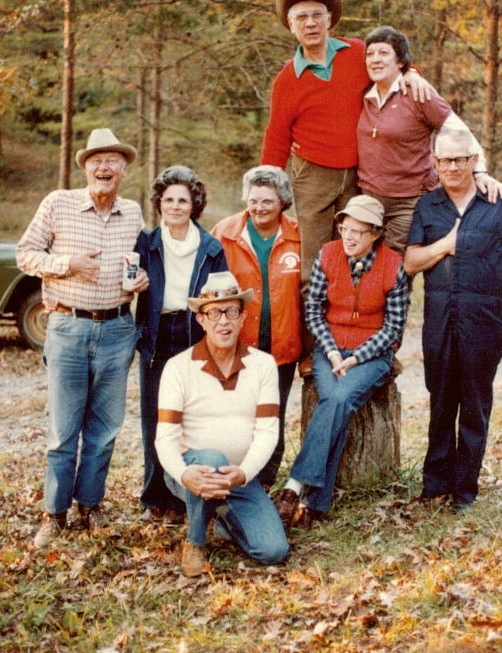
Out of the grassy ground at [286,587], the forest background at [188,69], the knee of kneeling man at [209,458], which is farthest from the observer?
the forest background at [188,69]

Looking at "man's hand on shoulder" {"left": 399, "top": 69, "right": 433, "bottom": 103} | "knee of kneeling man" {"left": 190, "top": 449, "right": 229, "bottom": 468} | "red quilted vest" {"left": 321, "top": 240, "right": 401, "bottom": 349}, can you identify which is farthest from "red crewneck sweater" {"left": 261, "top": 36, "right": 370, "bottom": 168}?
"knee of kneeling man" {"left": 190, "top": 449, "right": 229, "bottom": 468}

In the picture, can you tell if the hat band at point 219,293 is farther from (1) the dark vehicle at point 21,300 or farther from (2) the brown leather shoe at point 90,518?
(1) the dark vehicle at point 21,300

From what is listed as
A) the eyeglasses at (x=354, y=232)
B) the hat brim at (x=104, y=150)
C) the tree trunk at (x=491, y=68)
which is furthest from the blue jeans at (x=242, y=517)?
the tree trunk at (x=491, y=68)

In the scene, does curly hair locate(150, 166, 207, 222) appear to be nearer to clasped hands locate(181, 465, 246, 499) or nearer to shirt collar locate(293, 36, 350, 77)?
shirt collar locate(293, 36, 350, 77)

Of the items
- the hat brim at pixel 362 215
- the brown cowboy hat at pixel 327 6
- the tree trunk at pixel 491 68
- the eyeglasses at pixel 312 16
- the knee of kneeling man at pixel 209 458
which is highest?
the tree trunk at pixel 491 68

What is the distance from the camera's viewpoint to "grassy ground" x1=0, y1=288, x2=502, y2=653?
3.79 metres

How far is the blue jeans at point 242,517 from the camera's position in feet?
15.5

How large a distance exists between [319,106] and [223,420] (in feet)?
6.62

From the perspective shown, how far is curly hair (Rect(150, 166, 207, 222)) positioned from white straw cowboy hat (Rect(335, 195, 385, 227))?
91 centimetres

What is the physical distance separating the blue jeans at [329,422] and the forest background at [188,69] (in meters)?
6.47

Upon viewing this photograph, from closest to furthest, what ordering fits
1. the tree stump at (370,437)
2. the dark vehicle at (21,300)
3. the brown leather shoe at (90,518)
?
the brown leather shoe at (90,518)
the tree stump at (370,437)
the dark vehicle at (21,300)

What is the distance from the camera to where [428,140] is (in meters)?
5.11

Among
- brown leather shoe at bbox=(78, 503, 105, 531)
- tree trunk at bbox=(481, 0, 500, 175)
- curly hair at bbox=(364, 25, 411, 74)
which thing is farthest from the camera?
tree trunk at bbox=(481, 0, 500, 175)

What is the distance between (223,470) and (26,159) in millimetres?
25923
